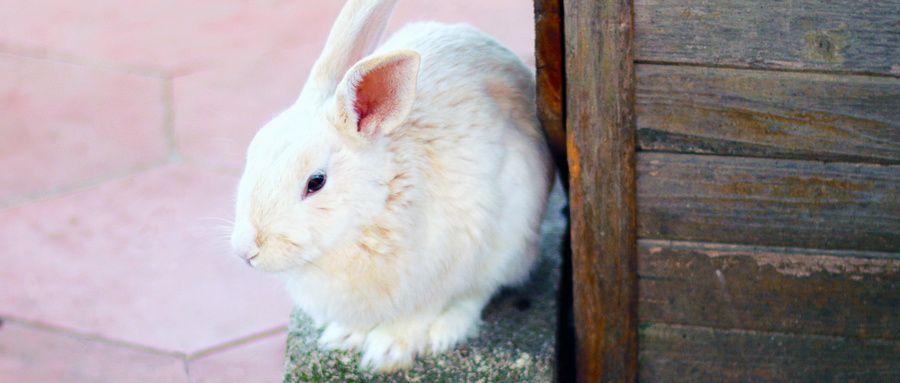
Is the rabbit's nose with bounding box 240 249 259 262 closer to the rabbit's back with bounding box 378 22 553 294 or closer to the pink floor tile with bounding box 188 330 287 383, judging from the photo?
the rabbit's back with bounding box 378 22 553 294

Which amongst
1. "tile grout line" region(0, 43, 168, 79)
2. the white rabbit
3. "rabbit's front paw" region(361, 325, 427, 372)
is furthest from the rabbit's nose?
"tile grout line" region(0, 43, 168, 79)

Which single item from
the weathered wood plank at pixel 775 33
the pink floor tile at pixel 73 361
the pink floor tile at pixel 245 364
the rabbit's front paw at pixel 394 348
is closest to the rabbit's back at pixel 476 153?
the rabbit's front paw at pixel 394 348

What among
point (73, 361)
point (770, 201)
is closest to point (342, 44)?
point (770, 201)

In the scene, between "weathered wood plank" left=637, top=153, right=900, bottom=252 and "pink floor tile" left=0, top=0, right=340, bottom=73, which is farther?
A: "pink floor tile" left=0, top=0, right=340, bottom=73

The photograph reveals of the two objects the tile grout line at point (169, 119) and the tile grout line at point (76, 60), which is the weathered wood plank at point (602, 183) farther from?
the tile grout line at point (76, 60)

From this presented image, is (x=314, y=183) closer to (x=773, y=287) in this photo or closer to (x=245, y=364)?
(x=773, y=287)

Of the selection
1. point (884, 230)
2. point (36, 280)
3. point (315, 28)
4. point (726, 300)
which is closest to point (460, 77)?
point (726, 300)
